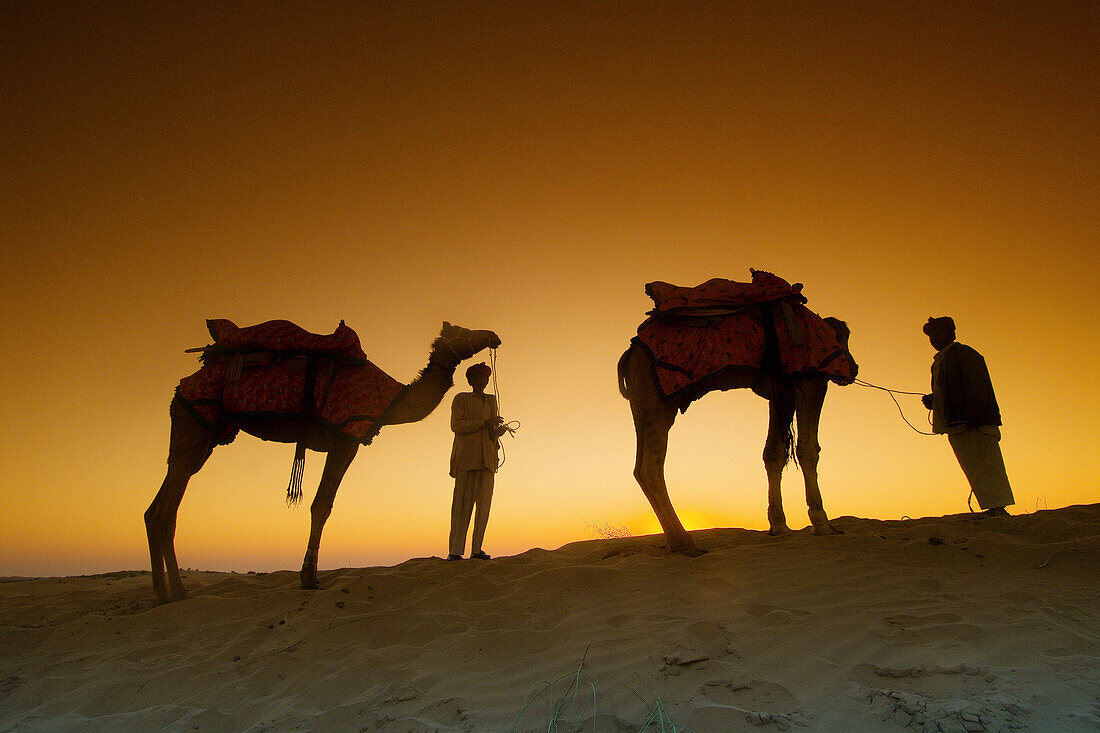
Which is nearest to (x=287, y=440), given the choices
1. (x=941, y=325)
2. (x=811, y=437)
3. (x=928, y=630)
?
(x=811, y=437)

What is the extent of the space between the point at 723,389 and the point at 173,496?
531 centimetres

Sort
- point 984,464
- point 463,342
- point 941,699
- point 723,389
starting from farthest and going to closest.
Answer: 1. point 984,464
2. point 463,342
3. point 723,389
4. point 941,699

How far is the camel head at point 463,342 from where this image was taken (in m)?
6.92

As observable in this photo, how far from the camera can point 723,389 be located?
656 cm

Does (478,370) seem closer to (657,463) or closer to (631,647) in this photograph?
(657,463)

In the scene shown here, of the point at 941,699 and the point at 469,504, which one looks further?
the point at 469,504

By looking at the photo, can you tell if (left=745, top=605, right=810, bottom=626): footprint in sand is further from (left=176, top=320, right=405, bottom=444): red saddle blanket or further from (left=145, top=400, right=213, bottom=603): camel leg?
(left=145, top=400, right=213, bottom=603): camel leg

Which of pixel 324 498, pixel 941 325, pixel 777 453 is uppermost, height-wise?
pixel 941 325

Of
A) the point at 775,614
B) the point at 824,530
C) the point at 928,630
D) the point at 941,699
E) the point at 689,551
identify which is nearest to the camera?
the point at 941,699

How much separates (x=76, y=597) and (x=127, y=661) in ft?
10.6

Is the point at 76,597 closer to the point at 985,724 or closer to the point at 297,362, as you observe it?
the point at 297,362

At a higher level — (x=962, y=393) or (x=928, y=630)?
(x=962, y=393)

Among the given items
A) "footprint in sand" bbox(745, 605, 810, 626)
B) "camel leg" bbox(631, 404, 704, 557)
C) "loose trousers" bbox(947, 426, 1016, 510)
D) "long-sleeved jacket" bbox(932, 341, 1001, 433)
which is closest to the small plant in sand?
"footprint in sand" bbox(745, 605, 810, 626)

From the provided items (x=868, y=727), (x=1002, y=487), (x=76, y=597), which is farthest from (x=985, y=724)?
(x=76, y=597)
